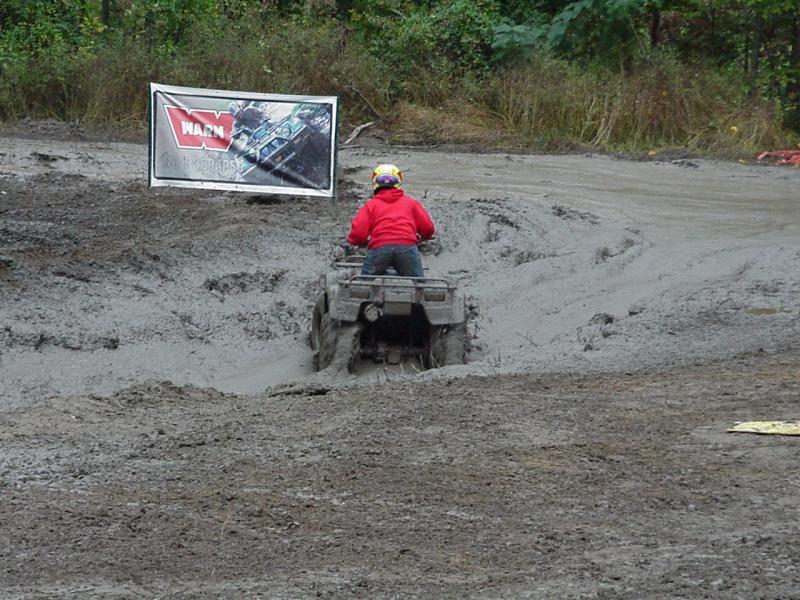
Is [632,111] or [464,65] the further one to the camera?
[464,65]

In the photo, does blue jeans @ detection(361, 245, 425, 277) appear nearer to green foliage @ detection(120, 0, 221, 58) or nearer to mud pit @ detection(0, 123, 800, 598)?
mud pit @ detection(0, 123, 800, 598)

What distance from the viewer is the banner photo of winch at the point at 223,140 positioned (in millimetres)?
17344

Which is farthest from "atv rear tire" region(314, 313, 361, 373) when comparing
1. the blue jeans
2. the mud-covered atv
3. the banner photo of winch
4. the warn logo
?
the warn logo

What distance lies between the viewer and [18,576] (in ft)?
18.7

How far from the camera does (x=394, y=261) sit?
1202 cm

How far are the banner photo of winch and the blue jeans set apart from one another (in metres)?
5.76

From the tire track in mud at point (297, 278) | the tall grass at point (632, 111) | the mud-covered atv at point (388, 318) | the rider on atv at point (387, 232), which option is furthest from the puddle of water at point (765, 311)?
the tall grass at point (632, 111)

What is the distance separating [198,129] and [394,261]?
6286 mm

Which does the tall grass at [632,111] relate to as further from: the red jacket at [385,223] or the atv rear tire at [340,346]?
the atv rear tire at [340,346]

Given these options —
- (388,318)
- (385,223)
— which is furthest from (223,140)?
(388,318)

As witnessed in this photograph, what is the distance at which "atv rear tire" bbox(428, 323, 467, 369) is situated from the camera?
11305 mm

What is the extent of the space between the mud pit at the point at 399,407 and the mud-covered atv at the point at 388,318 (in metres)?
0.33

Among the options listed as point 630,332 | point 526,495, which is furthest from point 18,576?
point 630,332

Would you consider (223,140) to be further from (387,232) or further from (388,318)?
(388,318)
